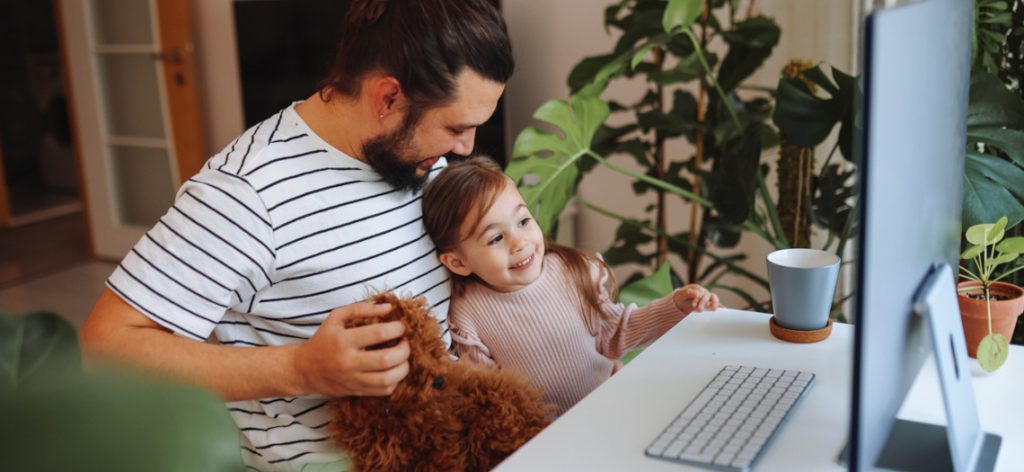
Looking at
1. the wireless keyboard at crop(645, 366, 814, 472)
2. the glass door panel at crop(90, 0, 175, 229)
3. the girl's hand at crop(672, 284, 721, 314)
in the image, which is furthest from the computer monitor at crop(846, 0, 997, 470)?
the glass door panel at crop(90, 0, 175, 229)

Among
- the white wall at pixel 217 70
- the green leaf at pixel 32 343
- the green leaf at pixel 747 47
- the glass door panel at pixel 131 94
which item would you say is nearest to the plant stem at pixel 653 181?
the green leaf at pixel 747 47

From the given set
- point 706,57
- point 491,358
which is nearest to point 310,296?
point 491,358

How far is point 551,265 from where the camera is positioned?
4.83 ft

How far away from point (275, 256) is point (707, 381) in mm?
573

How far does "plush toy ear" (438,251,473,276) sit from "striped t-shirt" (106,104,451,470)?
5 centimetres

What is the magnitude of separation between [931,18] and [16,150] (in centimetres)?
645

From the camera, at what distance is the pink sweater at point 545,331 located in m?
1.41

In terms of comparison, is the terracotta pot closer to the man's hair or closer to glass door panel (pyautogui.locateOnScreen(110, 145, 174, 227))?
the man's hair

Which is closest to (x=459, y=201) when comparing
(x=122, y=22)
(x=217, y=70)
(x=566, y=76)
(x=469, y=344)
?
(x=469, y=344)

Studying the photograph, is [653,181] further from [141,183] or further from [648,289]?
[141,183]

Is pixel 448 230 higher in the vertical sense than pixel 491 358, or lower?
higher

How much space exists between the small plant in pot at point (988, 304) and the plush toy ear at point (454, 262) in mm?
674

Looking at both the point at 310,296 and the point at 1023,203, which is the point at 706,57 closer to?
the point at 1023,203

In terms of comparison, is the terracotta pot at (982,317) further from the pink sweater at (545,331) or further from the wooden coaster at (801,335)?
the pink sweater at (545,331)
